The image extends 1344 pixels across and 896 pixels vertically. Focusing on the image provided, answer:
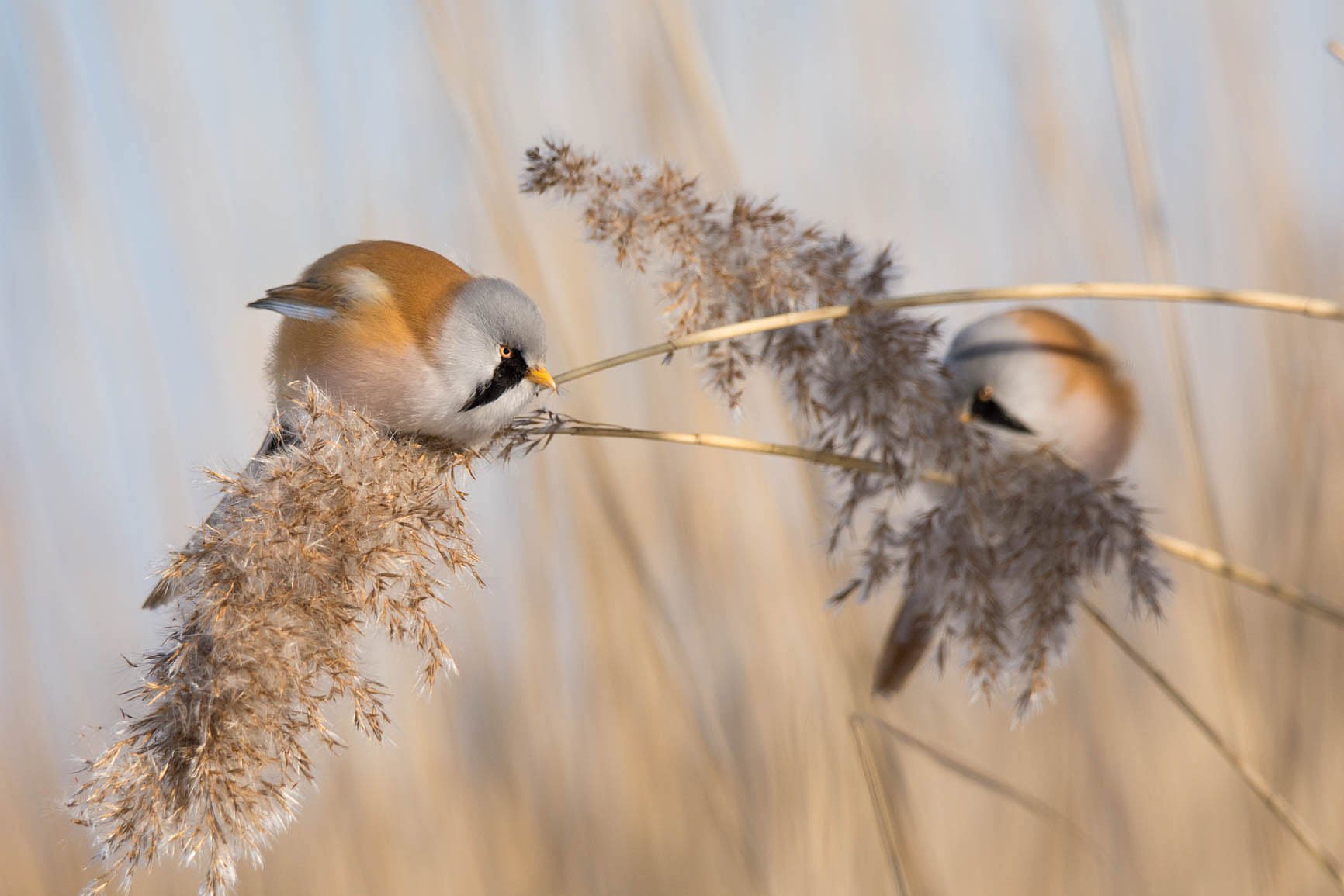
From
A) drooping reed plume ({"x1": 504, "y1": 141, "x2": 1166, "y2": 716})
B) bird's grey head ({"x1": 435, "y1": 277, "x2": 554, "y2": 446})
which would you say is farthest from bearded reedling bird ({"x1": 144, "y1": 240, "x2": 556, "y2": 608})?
drooping reed plume ({"x1": 504, "y1": 141, "x2": 1166, "y2": 716})

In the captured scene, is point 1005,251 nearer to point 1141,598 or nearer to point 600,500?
point 600,500

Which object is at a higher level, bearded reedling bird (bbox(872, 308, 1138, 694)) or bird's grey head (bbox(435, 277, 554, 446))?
bird's grey head (bbox(435, 277, 554, 446))

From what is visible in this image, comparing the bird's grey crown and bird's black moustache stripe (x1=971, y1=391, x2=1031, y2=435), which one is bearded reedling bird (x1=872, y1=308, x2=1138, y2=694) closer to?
bird's black moustache stripe (x1=971, y1=391, x2=1031, y2=435)

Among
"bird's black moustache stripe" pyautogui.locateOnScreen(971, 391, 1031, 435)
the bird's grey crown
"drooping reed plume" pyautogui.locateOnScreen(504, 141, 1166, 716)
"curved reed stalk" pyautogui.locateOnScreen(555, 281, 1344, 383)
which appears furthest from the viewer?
"bird's black moustache stripe" pyautogui.locateOnScreen(971, 391, 1031, 435)

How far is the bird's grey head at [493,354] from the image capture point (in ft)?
3.97

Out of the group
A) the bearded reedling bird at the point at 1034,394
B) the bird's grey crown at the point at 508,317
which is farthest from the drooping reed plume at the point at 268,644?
the bearded reedling bird at the point at 1034,394

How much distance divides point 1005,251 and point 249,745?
196 centimetres

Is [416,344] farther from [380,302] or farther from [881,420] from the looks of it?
[881,420]

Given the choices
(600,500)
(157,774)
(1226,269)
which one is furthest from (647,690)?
(1226,269)

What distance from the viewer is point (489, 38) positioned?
2.09 meters

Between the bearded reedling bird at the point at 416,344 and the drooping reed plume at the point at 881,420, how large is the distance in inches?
4.1

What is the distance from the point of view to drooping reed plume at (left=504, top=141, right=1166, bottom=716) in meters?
1.13

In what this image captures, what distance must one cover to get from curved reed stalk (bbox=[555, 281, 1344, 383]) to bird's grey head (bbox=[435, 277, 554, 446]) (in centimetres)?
18

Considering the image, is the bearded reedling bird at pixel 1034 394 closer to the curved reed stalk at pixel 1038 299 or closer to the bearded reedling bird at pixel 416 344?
the curved reed stalk at pixel 1038 299
